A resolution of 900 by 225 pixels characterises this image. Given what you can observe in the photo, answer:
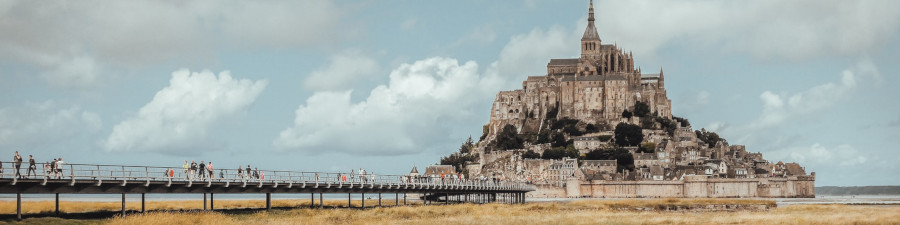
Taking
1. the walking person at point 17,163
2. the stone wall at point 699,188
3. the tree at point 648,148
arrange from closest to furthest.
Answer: the walking person at point 17,163 < the stone wall at point 699,188 < the tree at point 648,148

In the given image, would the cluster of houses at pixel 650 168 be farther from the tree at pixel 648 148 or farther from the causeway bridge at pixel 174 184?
the causeway bridge at pixel 174 184

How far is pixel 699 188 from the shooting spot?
17488 cm

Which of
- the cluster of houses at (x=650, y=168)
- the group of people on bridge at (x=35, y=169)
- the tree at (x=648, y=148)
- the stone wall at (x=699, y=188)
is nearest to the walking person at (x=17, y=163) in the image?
the group of people on bridge at (x=35, y=169)

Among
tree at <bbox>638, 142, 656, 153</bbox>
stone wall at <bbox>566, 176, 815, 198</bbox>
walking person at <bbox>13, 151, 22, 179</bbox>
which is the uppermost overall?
tree at <bbox>638, 142, 656, 153</bbox>

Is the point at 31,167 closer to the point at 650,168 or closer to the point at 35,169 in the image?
the point at 35,169

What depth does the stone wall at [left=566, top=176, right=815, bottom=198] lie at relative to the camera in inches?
6845

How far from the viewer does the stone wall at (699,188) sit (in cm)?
17388

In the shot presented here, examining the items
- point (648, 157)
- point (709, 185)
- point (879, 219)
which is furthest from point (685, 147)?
point (879, 219)

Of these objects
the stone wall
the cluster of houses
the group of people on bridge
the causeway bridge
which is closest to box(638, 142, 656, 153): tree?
→ the cluster of houses

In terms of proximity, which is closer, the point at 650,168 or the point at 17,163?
the point at 17,163

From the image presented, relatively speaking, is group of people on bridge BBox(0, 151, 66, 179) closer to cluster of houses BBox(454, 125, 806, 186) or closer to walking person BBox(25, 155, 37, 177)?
walking person BBox(25, 155, 37, 177)

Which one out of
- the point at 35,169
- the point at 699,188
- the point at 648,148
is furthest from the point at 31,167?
the point at 648,148

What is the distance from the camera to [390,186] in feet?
243

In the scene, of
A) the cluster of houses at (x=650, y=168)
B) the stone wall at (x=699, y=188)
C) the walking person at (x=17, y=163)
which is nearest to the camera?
the walking person at (x=17, y=163)
